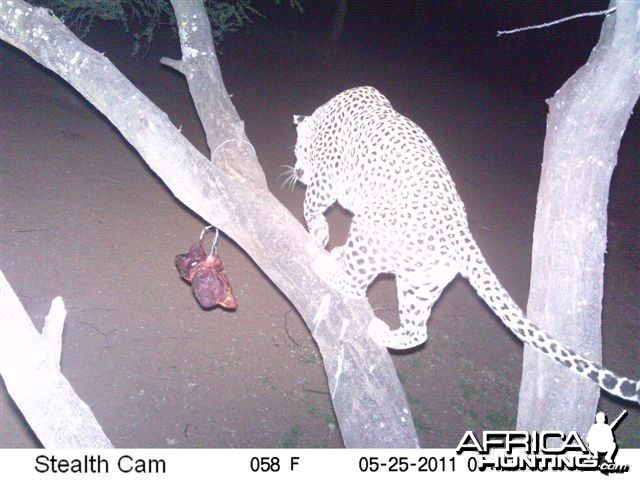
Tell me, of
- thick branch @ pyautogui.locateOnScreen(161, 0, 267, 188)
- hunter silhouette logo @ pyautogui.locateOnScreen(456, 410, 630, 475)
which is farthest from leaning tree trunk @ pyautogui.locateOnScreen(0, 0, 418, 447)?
hunter silhouette logo @ pyautogui.locateOnScreen(456, 410, 630, 475)

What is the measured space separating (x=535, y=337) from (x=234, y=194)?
1.74m

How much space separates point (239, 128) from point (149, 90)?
6.84m

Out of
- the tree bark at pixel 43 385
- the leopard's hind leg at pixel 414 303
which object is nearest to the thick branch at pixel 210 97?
the leopard's hind leg at pixel 414 303

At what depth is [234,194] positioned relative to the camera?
3383 millimetres

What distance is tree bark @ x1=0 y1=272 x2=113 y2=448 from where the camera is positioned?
234cm

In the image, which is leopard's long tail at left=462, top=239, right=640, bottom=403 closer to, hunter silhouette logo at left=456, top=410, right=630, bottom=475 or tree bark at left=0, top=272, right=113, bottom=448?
hunter silhouette logo at left=456, top=410, right=630, bottom=475

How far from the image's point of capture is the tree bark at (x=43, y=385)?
2.34 m

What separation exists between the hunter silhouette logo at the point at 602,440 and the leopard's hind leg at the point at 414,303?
0.96 metres

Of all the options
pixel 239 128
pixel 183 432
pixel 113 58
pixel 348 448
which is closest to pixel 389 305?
pixel 183 432

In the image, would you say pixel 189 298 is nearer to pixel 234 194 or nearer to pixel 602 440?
pixel 234 194

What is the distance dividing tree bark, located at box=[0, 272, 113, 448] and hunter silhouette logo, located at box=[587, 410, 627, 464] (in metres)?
1.96

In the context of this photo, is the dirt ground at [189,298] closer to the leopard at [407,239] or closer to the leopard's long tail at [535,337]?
the leopard at [407,239]

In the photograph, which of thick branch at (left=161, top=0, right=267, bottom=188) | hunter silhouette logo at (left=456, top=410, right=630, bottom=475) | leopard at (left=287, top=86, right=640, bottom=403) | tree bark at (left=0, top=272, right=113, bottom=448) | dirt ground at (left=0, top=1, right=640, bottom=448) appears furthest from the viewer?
dirt ground at (left=0, top=1, right=640, bottom=448)

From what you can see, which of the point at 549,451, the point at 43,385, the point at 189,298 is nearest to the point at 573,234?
the point at 549,451
